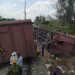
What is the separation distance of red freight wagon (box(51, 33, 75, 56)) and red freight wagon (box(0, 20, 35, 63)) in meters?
2.57

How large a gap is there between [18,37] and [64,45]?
355cm

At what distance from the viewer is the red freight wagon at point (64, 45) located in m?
17.0

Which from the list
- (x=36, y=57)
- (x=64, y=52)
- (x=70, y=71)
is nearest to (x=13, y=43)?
(x=36, y=57)

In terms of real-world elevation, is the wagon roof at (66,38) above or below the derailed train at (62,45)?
above

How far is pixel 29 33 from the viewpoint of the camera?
1582 cm

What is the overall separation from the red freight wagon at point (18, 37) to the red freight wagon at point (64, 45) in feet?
8.42

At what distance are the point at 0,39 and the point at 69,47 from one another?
189 inches

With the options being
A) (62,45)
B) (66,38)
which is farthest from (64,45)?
(66,38)

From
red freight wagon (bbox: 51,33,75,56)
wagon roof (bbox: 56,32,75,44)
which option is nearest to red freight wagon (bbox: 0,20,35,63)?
red freight wagon (bbox: 51,33,75,56)

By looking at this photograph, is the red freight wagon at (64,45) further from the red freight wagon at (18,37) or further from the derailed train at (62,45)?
the red freight wagon at (18,37)

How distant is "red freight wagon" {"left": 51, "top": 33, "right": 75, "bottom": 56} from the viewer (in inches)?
667

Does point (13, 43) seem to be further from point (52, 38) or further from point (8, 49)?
point (52, 38)

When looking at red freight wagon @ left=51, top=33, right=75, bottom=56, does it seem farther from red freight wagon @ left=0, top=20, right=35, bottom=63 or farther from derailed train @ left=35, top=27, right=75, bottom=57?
red freight wagon @ left=0, top=20, right=35, bottom=63

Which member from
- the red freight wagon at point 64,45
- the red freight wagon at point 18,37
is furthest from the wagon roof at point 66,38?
the red freight wagon at point 18,37
